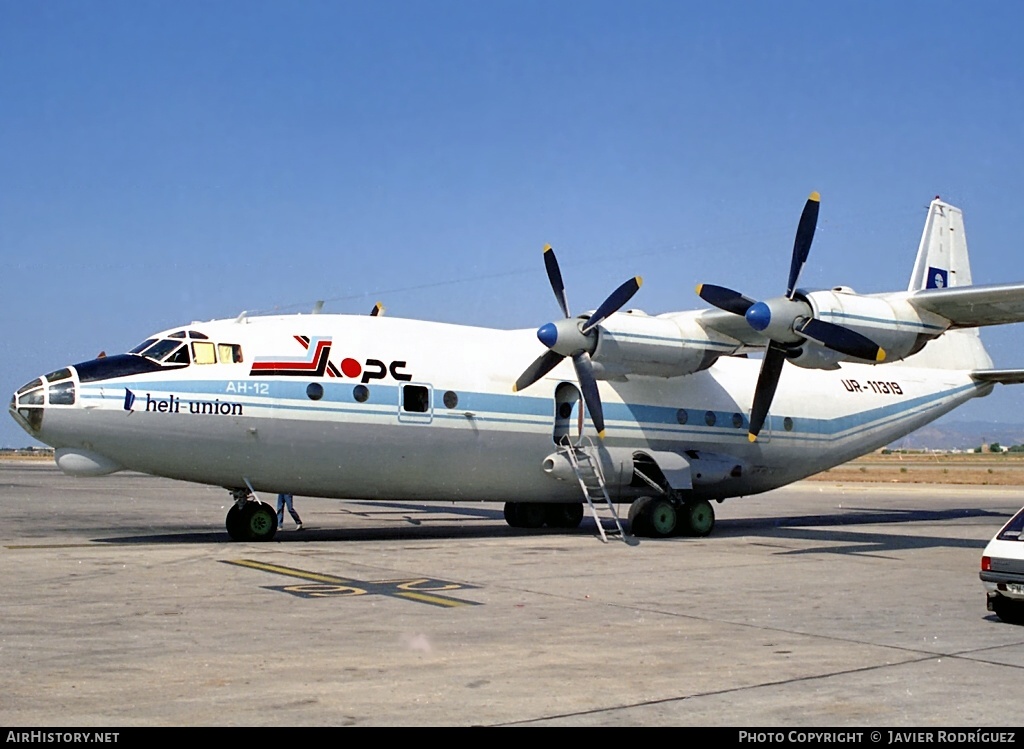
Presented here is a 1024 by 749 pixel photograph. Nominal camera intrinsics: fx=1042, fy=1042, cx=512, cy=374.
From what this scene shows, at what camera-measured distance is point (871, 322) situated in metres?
20.2

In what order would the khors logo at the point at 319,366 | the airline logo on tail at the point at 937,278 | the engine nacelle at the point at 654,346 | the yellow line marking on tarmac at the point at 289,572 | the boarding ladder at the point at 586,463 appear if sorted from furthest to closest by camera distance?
the airline logo on tail at the point at 937,278, the boarding ladder at the point at 586,463, the engine nacelle at the point at 654,346, the khors logo at the point at 319,366, the yellow line marking on tarmac at the point at 289,572

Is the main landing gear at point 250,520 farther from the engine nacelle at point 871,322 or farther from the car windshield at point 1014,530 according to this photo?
the car windshield at point 1014,530

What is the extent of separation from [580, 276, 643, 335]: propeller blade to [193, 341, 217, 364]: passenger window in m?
7.33

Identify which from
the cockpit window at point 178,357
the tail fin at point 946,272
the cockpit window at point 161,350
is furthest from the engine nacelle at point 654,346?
the cockpit window at point 161,350

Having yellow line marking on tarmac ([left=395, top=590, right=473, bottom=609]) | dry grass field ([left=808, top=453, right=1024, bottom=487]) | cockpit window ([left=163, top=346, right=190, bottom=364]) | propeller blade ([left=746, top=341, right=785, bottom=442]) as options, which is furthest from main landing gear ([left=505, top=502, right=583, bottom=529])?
dry grass field ([left=808, top=453, right=1024, bottom=487])

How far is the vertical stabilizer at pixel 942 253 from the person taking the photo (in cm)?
2717

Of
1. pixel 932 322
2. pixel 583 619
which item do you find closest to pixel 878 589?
pixel 583 619

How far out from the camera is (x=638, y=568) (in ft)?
55.3

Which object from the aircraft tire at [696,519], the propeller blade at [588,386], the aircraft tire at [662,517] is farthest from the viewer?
the aircraft tire at [696,519]

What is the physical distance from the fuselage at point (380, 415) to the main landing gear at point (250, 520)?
1.16 feet

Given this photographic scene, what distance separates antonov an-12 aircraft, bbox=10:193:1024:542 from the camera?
18.9m

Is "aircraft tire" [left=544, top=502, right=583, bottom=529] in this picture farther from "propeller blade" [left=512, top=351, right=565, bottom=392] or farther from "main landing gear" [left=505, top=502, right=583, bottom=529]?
"propeller blade" [left=512, top=351, right=565, bottom=392]

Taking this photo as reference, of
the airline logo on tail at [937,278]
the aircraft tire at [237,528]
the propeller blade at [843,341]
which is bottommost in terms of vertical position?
the aircraft tire at [237,528]
